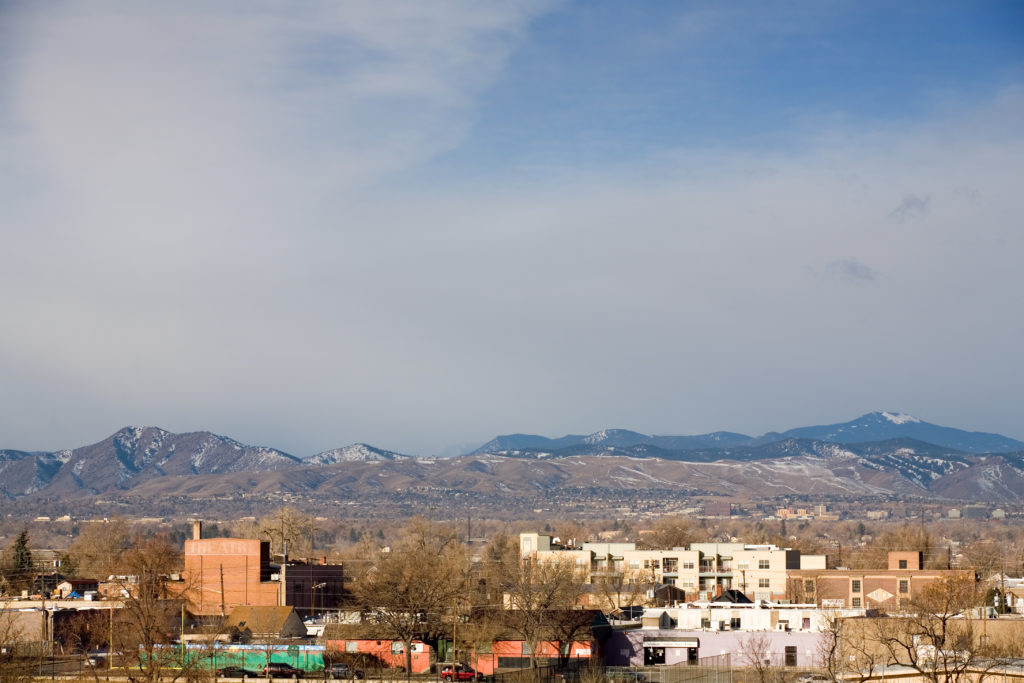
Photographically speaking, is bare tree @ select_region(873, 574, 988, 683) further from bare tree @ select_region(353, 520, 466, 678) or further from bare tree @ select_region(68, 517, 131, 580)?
bare tree @ select_region(68, 517, 131, 580)

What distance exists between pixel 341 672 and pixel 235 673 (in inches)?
219

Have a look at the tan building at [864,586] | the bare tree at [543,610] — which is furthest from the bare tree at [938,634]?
the bare tree at [543,610]

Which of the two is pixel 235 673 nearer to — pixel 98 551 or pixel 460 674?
pixel 460 674

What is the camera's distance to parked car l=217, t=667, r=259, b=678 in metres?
74.6

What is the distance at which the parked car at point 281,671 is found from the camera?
74.8m

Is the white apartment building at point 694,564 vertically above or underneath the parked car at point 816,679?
underneath

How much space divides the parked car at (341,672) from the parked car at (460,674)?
4.34 meters

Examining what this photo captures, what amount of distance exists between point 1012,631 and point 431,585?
121 ft

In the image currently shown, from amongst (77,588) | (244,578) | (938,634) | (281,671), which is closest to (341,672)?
(281,671)

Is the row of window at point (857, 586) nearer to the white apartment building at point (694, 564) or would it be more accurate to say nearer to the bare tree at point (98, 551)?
the white apartment building at point (694, 564)

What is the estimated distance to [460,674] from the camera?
7425cm

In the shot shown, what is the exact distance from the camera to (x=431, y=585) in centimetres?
9575

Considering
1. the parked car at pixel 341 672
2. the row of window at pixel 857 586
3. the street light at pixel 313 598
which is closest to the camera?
the parked car at pixel 341 672

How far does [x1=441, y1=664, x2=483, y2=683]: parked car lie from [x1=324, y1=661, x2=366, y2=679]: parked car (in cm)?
434
